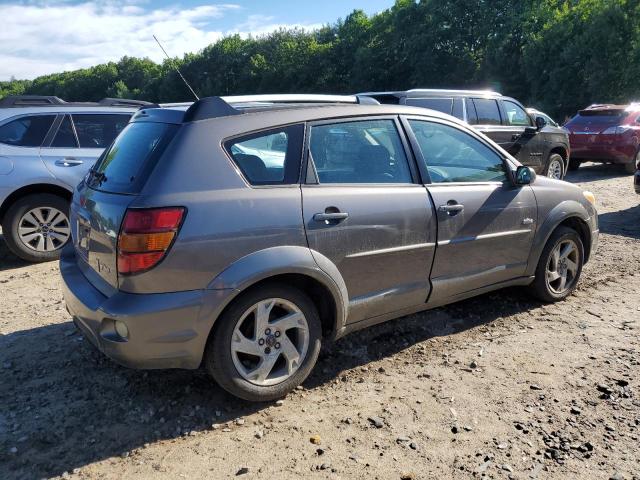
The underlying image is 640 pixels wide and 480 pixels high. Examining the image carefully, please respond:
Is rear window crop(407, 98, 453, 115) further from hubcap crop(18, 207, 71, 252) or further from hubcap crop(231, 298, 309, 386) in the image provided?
hubcap crop(231, 298, 309, 386)

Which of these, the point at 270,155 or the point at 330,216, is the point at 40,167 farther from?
the point at 330,216

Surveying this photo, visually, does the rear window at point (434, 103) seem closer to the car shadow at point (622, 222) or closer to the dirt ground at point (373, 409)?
the car shadow at point (622, 222)

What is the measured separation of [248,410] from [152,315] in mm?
858

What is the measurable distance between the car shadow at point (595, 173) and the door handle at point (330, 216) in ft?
34.0

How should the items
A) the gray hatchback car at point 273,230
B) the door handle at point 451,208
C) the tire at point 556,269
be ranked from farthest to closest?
the tire at point 556,269 → the door handle at point 451,208 → the gray hatchback car at point 273,230

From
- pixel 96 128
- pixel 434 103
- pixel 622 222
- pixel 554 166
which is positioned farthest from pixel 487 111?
pixel 96 128

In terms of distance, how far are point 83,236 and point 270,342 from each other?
1339mm

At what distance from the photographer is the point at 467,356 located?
3.98 metres

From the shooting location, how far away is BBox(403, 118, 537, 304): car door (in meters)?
3.96

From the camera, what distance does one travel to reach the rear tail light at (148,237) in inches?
114

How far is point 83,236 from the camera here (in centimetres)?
351

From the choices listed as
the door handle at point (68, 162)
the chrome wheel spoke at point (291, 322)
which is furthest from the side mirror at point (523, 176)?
the door handle at point (68, 162)

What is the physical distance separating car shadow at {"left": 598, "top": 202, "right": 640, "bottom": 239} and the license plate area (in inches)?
266

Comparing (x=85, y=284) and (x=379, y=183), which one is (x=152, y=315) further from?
(x=379, y=183)
